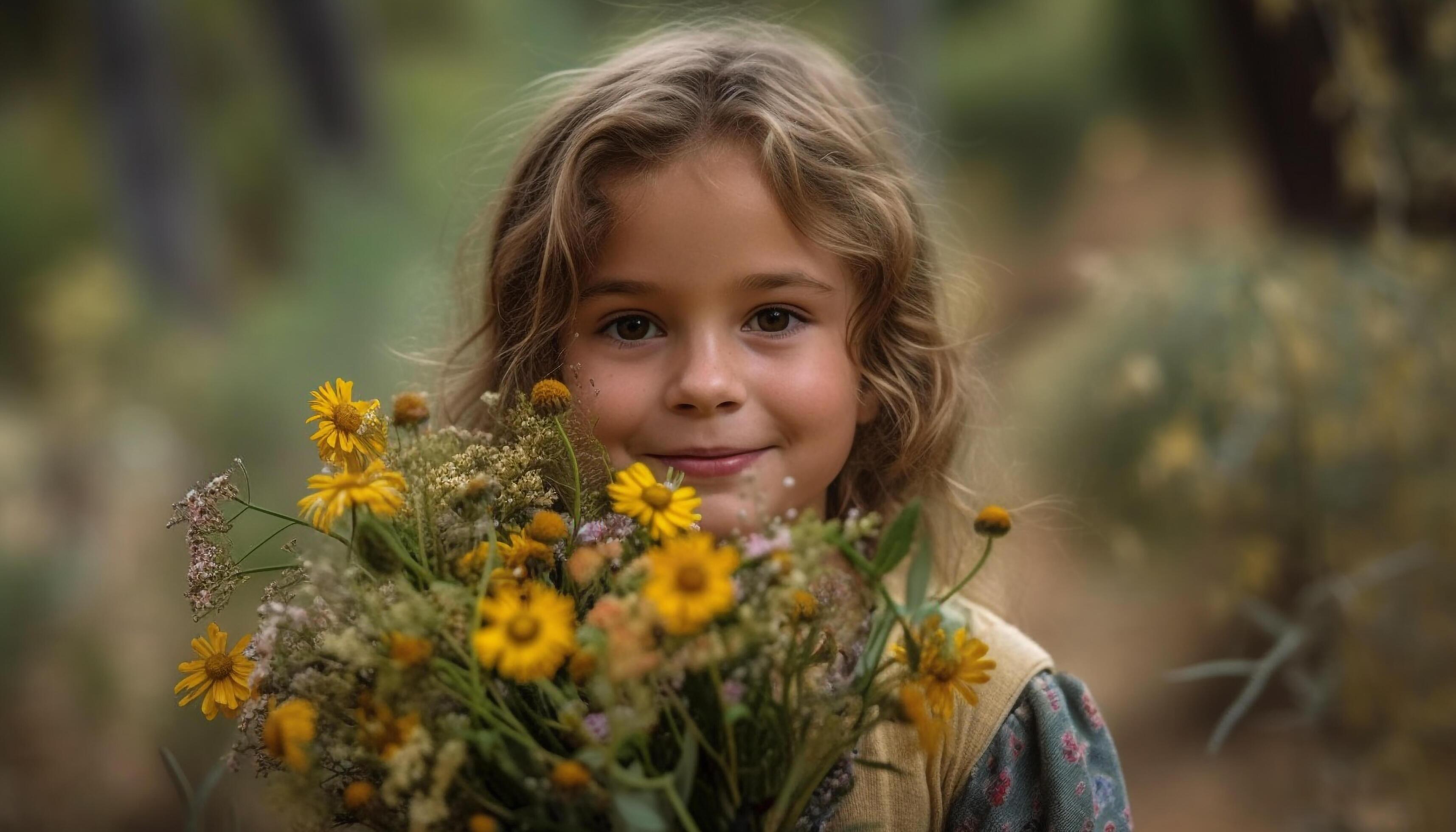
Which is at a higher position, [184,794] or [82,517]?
[82,517]

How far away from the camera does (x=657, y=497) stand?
664mm

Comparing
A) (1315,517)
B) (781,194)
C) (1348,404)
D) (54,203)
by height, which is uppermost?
(54,203)

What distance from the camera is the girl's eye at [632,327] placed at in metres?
0.95

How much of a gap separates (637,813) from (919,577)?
199 millimetres

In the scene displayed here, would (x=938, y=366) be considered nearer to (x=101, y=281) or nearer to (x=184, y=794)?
(x=184, y=794)

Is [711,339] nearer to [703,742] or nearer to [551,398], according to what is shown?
[551,398]

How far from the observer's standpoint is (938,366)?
1.13 meters

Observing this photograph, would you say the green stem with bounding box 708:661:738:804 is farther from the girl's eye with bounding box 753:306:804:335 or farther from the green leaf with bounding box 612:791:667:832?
the girl's eye with bounding box 753:306:804:335

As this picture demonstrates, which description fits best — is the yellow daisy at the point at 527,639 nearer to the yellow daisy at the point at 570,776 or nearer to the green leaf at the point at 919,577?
the yellow daisy at the point at 570,776

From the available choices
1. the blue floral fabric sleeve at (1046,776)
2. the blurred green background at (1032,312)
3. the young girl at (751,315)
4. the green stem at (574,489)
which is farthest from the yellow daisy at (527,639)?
the blurred green background at (1032,312)

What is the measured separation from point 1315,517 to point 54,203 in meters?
2.15

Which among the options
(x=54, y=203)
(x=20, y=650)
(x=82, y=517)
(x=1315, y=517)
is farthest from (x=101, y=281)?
(x=1315, y=517)

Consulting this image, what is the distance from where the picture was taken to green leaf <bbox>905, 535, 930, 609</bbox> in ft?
2.19

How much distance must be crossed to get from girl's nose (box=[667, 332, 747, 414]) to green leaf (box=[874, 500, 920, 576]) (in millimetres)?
263
